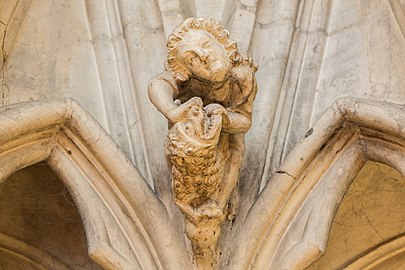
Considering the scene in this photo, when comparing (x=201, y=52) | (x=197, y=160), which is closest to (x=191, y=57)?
Result: (x=201, y=52)

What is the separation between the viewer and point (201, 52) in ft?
11.3

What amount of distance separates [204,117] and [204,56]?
0.23 m

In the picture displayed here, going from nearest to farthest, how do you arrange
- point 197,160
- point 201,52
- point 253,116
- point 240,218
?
point 197,160, point 201,52, point 240,218, point 253,116

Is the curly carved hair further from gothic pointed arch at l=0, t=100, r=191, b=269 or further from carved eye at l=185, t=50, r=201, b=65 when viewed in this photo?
gothic pointed arch at l=0, t=100, r=191, b=269

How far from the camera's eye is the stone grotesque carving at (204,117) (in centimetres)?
327

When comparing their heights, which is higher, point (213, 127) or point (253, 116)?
point (213, 127)

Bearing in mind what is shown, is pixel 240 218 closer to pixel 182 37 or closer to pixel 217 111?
pixel 217 111

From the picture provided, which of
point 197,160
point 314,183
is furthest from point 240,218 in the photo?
point 197,160

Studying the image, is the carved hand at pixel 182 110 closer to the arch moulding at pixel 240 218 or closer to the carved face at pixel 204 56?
the carved face at pixel 204 56

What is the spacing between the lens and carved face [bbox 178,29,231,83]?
344 cm

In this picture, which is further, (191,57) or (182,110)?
(191,57)

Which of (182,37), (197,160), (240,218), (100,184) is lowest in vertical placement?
(240,218)

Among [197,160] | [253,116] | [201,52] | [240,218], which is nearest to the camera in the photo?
[197,160]

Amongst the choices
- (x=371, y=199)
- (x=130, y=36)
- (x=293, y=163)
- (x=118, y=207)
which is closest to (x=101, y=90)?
(x=130, y=36)
